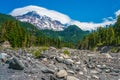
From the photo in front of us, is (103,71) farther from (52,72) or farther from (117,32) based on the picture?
(117,32)

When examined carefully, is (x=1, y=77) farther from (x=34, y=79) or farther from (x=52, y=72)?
(x=52, y=72)

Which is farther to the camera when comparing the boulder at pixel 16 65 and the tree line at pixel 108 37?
the tree line at pixel 108 37

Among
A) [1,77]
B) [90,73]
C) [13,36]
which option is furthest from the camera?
[13,36]

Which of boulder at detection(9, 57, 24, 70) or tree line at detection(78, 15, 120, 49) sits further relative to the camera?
tree line at detection(78, 15, 120, 49)

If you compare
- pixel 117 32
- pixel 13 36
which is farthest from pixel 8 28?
pixel 117 32

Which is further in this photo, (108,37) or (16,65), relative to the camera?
(108,37)

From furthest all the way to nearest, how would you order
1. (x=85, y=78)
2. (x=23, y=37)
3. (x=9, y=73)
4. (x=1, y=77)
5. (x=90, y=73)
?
(x=23, y=37)
(x=90, y=73)
(x=85, y=78)
(x=9, y=73)
(x=1, y=77)

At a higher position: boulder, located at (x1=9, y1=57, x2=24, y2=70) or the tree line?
the tree line

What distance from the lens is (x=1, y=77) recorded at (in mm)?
15219

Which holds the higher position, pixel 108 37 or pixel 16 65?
pixel 108 37

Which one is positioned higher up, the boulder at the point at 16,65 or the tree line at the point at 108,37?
the tree line at the point at 108,37

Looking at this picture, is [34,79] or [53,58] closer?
[34,79]

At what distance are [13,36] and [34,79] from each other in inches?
3788

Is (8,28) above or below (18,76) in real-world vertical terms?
above
